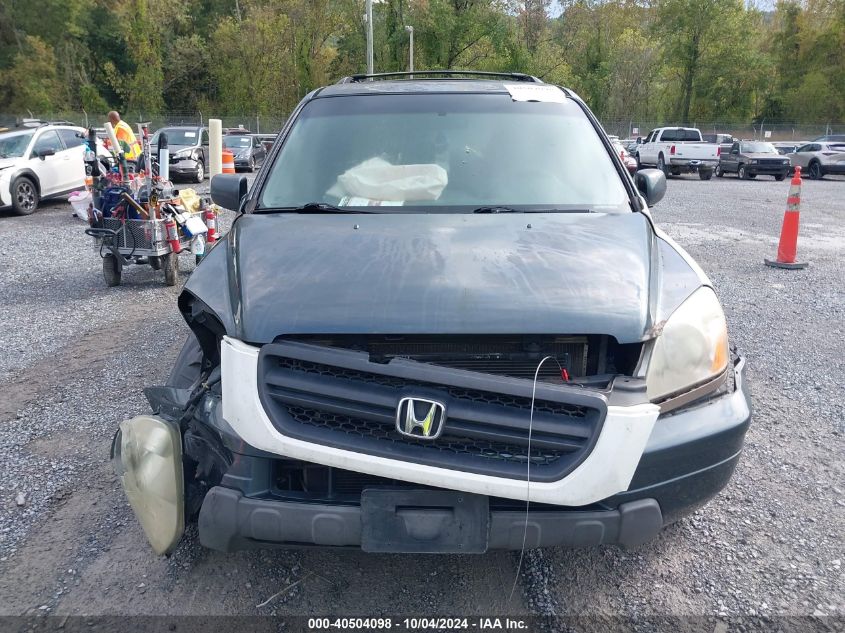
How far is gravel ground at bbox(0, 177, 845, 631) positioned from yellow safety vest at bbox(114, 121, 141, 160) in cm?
405

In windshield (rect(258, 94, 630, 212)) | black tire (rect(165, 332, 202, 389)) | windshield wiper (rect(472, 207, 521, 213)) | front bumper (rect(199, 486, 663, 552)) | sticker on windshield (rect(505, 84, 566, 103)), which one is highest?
sticker on windshield (rect(505, 84, 566, 103))

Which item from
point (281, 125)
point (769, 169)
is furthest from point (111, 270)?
point (281, 125)

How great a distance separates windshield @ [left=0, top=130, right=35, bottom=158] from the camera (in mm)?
14758

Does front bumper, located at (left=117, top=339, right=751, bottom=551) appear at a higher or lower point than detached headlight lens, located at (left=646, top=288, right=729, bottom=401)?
lower

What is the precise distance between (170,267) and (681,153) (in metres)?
23.6

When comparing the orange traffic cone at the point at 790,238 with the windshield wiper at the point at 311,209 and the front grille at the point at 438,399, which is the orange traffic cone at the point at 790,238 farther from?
the front grille at the point at 438,399

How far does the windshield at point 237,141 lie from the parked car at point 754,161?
17632 millimetres

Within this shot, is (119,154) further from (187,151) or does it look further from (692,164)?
(692,164)

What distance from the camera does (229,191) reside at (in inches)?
154

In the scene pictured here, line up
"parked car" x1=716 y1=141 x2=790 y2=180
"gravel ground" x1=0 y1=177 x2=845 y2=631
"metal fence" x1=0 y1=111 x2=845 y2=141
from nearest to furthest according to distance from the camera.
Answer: "gravel ground" x1=0 y1=177 x2=845 y2=631, "parked car" x1=716 y1=141 x2=790 y2=180, "metal fence" x1=0 y1=111 x2=845 y2=141

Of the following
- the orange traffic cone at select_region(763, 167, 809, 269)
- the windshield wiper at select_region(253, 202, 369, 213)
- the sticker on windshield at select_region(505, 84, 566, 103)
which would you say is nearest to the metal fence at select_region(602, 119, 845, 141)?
the orange traffic cone at select_region(763, 167, 809, 269)

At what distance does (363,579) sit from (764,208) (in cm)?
1655

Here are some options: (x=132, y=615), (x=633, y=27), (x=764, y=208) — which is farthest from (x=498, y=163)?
(x=633, y=27)

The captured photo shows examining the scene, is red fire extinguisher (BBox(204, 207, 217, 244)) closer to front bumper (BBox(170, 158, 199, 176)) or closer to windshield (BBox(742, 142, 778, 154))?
front bumper (BBox(170, 158, 199, 176))
